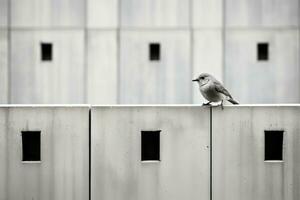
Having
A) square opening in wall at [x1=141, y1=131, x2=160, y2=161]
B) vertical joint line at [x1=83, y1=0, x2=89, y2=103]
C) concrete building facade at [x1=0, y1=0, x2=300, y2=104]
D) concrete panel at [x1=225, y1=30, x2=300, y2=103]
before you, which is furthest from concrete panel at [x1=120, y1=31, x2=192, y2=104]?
square opening in wall at [x1=141, y1=131, x2=160, y2=161]

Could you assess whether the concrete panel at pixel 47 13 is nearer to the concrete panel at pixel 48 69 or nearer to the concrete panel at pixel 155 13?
the concrete panel at pixel 48 69

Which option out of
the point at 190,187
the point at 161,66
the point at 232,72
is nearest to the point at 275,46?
the point at 232,72

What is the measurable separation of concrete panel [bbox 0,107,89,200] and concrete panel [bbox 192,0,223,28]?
19.4 feet

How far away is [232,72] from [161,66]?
191 centimetres

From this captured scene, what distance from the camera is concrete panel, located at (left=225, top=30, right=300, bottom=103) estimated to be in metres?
13.0

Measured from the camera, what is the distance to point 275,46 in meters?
13.1

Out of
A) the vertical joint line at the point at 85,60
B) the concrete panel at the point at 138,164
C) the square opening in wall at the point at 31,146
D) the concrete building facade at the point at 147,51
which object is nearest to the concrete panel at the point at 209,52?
the concrete building facade at the point at 147,51

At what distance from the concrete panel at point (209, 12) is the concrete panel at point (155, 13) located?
0.24 metres

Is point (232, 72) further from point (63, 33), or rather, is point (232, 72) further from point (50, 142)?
point (50, 142)

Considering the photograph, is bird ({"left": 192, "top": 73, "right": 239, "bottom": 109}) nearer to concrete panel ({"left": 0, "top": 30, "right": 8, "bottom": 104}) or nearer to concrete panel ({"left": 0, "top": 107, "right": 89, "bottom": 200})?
concrete panel ({"left": 0, "top": 107, "right": 89, "bottom": 200})

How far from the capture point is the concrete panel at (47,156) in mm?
8250

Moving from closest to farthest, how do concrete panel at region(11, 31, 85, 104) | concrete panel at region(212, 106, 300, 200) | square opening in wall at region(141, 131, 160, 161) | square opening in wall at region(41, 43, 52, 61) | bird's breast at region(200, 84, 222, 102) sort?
bird's breast at region(200, 84, 222, 102)
concrete panel at region(212, 106, 300, 200)
square opening in wall at region(141, 131, 160, 161)
concrete panel at region(11, 31, 85, 104)
square opening in wall at region(41, 43, 52, 61)

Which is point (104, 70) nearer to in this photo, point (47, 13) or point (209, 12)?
point (47, 13)

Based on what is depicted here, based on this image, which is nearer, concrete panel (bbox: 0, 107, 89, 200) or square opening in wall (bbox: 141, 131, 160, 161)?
concrete panel (bbox: 0, 107, 89, 200)
